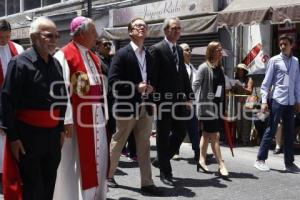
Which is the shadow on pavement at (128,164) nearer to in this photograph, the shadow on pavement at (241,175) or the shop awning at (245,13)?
the shadow on pavement at (241,175)

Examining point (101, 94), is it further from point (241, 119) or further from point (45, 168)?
point (241, 119)

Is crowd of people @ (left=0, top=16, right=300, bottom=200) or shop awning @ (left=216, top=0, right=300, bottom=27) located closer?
crowd of people @ (left=0, top=16, right=300, bottom=200)

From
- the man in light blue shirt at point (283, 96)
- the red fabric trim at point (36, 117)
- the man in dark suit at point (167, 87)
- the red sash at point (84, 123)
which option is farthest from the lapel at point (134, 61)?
the man in light blue shirt at point (283, 96)

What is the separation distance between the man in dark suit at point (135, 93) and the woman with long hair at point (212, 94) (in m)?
1.32

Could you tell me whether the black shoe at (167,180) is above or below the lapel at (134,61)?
below

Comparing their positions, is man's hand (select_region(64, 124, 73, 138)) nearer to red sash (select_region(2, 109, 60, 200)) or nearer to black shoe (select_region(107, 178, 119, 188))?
red sash (select_region(2, 109, 60, 200))

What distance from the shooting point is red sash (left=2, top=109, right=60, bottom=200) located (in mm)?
4211

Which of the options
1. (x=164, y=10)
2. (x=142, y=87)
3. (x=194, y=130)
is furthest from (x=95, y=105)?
(x=164, y=10)

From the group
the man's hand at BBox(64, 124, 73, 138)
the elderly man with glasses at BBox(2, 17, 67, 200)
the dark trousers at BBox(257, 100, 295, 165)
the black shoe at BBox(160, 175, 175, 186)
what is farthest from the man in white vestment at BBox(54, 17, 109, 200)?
the dark trousers at BBox(257, 100, 295, 165)

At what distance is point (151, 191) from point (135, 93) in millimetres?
1162

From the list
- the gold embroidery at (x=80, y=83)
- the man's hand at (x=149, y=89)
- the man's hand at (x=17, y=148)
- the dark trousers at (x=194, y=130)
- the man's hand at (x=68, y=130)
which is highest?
the gold embroidery at (x=80, y=83)

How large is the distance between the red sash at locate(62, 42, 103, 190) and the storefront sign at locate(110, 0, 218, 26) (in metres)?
7.66

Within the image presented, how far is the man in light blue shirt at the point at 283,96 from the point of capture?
762cm

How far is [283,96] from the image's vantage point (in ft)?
24.9
